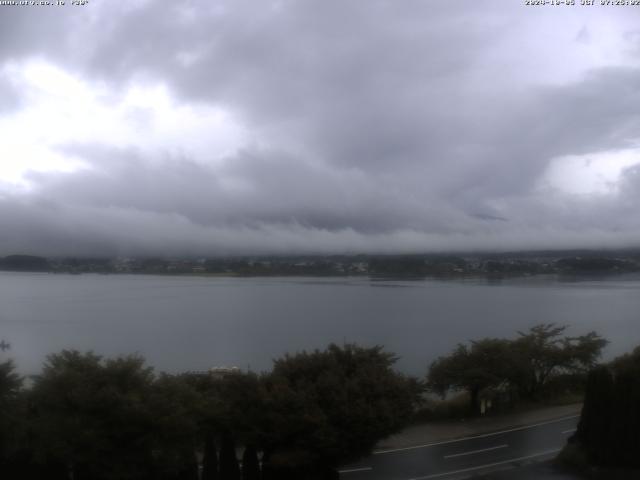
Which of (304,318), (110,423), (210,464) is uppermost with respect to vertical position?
(110,423)

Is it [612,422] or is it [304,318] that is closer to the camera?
[612,422]

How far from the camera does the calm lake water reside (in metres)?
36.1

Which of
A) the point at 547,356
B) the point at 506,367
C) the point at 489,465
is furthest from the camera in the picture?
the point at 547,356

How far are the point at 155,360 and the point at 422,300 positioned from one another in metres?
33.4

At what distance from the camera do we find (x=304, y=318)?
4916cm

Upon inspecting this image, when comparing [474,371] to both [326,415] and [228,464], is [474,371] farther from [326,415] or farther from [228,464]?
[228,464]

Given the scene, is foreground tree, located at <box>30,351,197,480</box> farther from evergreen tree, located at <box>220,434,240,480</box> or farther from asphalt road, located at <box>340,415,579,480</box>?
asphalt road, located at <box>340,415,579,480</box>

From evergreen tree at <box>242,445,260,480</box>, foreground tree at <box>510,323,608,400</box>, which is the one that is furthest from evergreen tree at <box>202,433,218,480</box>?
foreground tree at <box>510,323,608,400</box>

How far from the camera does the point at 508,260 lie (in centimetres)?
6588

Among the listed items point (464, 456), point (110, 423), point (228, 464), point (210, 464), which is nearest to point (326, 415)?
point (228, 464)

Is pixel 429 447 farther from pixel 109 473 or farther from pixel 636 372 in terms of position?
pixel 109 473

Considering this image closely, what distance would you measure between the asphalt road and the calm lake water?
13974 mm

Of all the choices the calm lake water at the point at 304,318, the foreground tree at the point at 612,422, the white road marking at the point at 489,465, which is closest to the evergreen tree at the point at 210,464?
the white road marking at the point at 489,465

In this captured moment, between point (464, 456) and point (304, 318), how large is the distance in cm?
3617
